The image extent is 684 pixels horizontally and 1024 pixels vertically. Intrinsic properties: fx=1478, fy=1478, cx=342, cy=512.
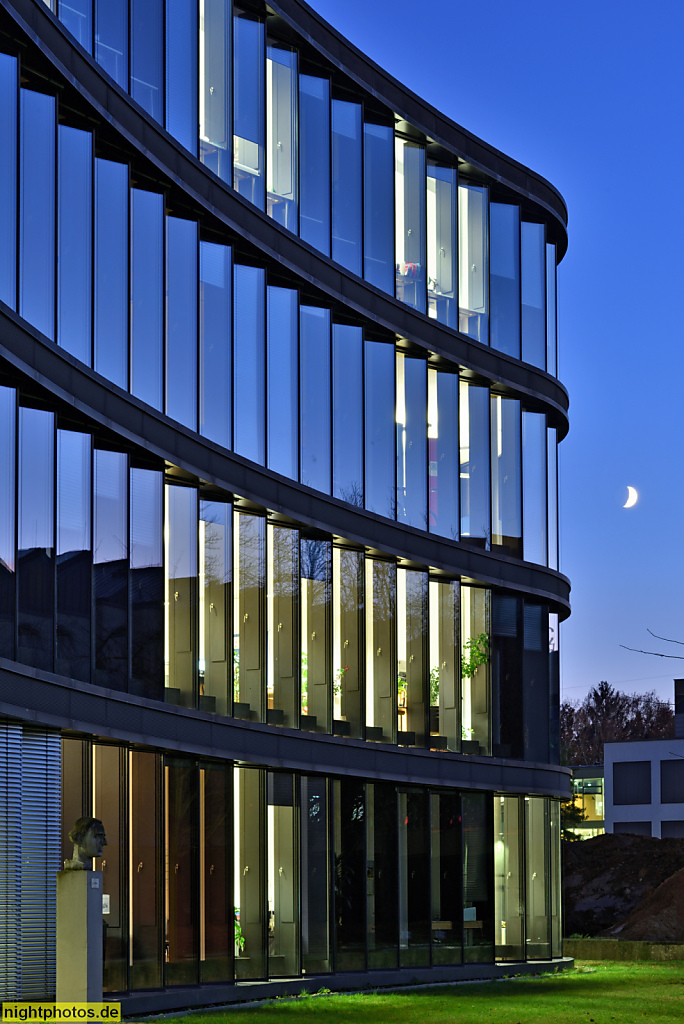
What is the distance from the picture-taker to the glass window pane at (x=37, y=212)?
20.7 meters

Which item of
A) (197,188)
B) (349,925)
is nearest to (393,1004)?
→ (349,925)

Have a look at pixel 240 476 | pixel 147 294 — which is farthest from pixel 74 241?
pixel 240 476

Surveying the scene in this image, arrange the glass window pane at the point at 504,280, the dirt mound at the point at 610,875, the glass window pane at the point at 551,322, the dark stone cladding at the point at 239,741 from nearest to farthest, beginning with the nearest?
the dark stone cladding at the point at 239,741, the glass window pane at the point at 504,280, the glass window pane at the point at 551,322, the dirt mound at the point at 610,875

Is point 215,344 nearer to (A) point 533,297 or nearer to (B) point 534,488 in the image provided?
(B) point 534,488

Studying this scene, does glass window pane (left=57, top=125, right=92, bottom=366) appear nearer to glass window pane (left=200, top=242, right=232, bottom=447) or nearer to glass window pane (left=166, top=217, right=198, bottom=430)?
glass window pane (left=166, top=217, right=198, bottom=430)

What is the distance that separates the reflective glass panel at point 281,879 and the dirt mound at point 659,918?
29269mm

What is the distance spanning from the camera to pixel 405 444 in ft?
107

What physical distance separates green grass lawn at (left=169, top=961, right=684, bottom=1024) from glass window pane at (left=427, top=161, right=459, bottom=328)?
14804 mm

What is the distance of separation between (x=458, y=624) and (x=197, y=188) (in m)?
12.8

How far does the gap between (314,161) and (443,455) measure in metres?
7.46

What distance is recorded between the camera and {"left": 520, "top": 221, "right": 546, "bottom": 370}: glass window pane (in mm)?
37000

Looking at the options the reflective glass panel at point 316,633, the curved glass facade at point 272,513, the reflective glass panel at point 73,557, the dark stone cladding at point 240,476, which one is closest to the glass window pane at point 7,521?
the curved glass facade at point 272,513

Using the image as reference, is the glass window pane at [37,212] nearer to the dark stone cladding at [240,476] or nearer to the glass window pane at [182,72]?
the dark stone cladding at [240,476]

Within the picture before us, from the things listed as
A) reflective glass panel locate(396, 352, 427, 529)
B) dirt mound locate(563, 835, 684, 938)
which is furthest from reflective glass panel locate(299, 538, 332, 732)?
dirt mound locate(563, 835, 684, 938)
